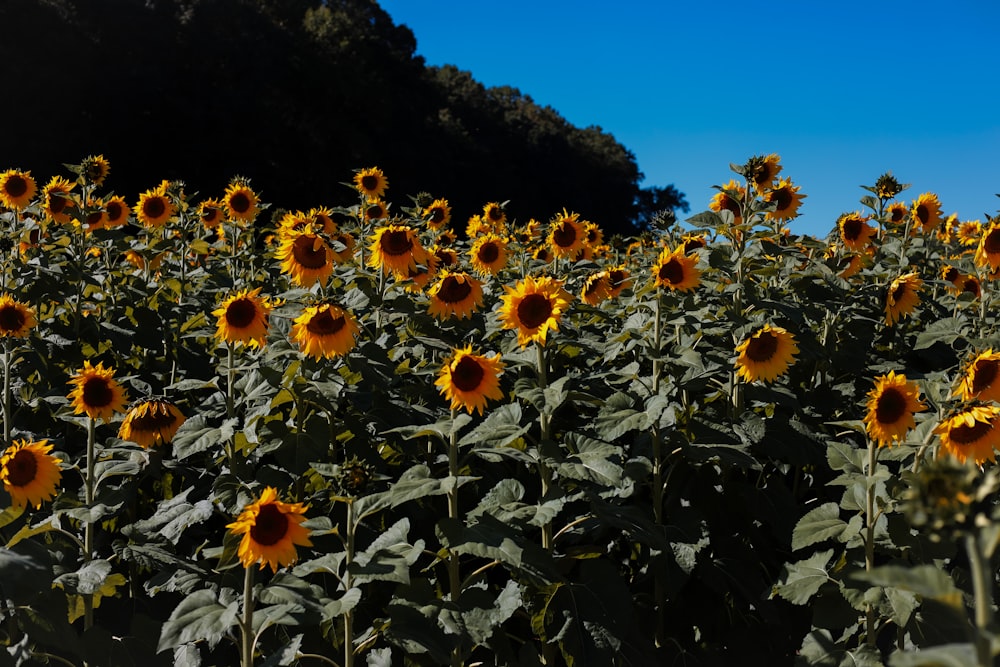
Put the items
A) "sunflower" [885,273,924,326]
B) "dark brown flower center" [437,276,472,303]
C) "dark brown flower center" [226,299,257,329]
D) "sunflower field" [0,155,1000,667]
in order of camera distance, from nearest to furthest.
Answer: "sunflower field" [0,155,1000,667] → "dark brown flower center" [226,299,257,329] → "dark brown flower center" [437,276,472,303] → "sunflower" [885,273,924,326]

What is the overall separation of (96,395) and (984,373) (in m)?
3.38

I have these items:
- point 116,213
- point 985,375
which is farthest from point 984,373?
point 116,213

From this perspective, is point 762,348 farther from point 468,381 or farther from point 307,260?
point 307,260

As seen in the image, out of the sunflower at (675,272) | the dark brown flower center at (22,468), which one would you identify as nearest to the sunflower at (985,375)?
the sunflower at (675,272)

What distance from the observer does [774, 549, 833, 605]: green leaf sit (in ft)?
10.3

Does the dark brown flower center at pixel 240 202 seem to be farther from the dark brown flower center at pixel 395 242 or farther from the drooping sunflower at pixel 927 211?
the drooping sunflower at pixel 927 211

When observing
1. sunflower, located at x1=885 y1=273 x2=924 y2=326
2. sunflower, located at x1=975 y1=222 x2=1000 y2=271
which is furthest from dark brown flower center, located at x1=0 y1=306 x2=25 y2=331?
sunflower, located at x1=975 y1=222 x2=1000 y2=271

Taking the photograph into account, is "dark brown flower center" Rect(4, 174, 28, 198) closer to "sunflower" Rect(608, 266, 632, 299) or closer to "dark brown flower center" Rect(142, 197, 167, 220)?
"dark brown flower center" Rect(142, 197, 167, 220)

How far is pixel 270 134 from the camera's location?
1166 inches

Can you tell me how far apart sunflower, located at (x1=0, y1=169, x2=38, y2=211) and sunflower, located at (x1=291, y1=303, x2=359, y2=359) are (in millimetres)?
3915

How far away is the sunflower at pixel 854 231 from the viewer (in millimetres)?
5746

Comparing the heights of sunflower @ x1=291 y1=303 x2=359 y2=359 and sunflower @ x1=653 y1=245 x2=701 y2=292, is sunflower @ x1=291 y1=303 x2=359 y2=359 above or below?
below

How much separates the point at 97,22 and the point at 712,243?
2846 centimetres

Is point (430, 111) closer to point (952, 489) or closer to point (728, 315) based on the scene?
point (728, 315)
